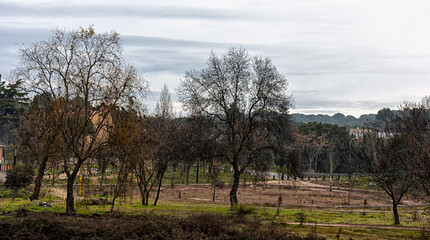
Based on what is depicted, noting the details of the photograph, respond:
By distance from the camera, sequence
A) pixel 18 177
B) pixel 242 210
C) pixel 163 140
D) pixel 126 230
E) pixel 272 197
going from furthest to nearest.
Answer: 1. pixel 272 197
2. pixel 163 140
3. pixel 18 177
4. pixel 242 210
5. pixel 126 230

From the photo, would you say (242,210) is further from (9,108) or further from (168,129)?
(9,108)

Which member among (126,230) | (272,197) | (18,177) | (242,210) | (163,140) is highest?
(163,140)

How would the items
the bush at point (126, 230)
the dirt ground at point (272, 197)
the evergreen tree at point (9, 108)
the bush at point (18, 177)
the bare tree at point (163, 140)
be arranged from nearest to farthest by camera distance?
the bush at point (126, 230)
the bush at point (18, 177)
the bare tree at point (163, 140)
the dirt ground at point (272, 197)
the evergreen tree at point (9, 108)

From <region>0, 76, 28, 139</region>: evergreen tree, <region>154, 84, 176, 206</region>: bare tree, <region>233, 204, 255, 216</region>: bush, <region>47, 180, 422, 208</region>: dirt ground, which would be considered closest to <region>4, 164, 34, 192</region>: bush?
<region>47, 180, 422, 208</region>: dirt ground

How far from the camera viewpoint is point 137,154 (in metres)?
19.2

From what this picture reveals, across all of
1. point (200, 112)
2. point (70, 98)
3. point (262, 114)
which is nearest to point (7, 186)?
point (70, 98)

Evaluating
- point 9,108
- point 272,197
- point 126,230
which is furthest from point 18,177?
point 9,108

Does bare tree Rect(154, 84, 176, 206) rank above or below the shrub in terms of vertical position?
above

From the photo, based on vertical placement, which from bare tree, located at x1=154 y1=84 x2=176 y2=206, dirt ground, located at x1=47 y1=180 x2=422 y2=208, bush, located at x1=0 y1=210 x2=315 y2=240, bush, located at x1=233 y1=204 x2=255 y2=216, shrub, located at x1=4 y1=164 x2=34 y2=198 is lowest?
dirt ground, located at x1=47 y1=180 x2=422 y2=208

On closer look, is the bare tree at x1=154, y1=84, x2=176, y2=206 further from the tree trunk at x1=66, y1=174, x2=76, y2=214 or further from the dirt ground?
the tree trunk at x1=66, y1=174, x2=76, y2=214

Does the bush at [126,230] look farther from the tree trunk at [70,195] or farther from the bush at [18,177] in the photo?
the bush at [18,177]

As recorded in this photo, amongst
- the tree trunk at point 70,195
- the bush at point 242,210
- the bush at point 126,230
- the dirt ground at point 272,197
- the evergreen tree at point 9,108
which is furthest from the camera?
the evergreen tree at point 9,108

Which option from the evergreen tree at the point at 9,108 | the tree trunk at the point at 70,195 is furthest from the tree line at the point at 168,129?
the evergreen tree at the point at 9,108

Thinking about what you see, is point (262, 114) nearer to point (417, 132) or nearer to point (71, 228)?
point (417, 132)
